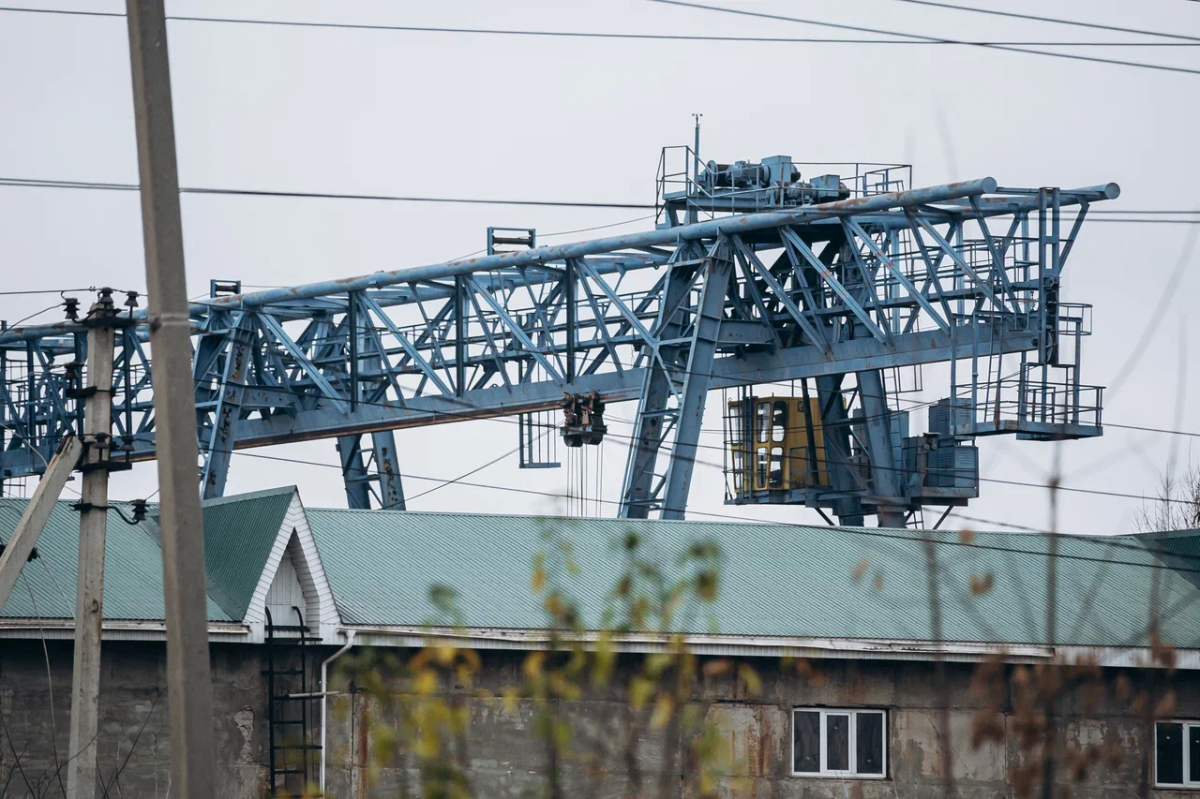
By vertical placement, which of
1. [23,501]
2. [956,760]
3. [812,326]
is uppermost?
[812,326]

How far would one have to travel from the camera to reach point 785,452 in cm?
3475

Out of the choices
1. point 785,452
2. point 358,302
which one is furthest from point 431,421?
point 785,452

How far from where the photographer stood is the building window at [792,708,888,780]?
63.2 feet

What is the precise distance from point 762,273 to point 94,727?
1941 centimetres

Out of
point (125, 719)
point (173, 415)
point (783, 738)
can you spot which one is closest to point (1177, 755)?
point (783, 738)

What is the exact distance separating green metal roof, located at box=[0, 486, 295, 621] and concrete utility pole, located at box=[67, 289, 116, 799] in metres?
3.13

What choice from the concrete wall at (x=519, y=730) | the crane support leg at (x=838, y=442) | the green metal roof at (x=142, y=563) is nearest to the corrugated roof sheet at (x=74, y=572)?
the green metal roof at (x=142, y=563)

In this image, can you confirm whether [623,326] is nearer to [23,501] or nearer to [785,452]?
[785,452]

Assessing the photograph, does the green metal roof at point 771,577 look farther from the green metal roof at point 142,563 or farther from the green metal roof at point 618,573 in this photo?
the green metal roof at point 142,563

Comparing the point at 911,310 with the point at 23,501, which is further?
the point at 911,310

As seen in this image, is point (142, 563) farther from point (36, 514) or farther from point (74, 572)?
point (36, 514)

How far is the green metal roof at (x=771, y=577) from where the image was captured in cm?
1934

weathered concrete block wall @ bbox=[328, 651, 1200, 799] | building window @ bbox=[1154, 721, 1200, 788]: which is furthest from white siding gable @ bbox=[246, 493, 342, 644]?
building window @ bbox=[1154, 721, 1200, 788]

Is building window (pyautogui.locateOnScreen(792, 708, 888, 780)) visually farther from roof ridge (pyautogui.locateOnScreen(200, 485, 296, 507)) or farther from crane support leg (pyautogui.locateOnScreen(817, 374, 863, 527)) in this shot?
crane support leg (pyautogui.locateOnScreen(817, 374, 863, 527))
